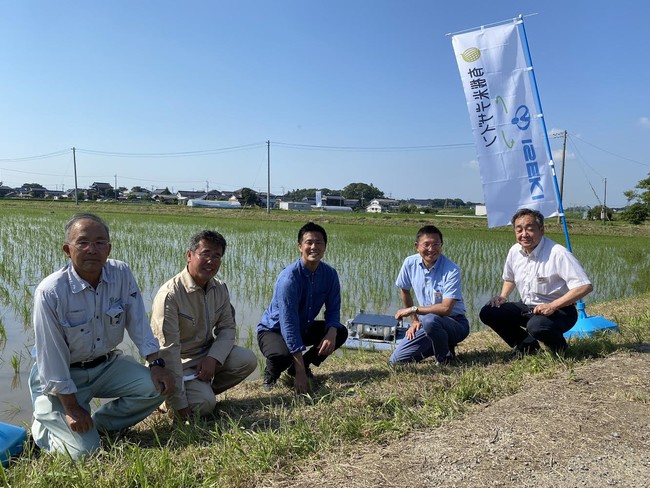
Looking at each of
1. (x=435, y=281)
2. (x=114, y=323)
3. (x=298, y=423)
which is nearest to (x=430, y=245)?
(x=435, y=281)

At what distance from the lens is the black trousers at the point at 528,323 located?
3090 millimetres

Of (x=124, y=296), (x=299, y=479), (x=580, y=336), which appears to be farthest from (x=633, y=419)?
(x=124, y=296)

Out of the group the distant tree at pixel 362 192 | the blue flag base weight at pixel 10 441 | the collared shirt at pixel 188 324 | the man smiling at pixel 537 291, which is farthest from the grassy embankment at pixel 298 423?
the distant tree at pixel 362 192

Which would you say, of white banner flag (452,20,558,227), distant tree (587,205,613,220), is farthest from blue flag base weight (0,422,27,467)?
distant tree (587,205,613,220)

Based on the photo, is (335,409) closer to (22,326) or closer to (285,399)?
(285,399)

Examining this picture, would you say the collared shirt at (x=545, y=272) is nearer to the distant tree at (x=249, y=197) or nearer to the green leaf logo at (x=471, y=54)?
the green leaf logo at (x=471, y=54)

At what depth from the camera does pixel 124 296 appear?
2.41 m

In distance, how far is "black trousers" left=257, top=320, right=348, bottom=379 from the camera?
308cm

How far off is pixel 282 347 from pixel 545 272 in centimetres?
184

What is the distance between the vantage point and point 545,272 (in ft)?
10.4

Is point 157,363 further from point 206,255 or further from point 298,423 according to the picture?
point 298,423

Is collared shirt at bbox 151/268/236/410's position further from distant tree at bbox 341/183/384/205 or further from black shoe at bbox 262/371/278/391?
distant tree at bbox 341/183/384/205

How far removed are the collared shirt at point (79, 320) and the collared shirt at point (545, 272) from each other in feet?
8.16

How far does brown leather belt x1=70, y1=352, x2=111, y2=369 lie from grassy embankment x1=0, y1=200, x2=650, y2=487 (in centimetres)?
40
